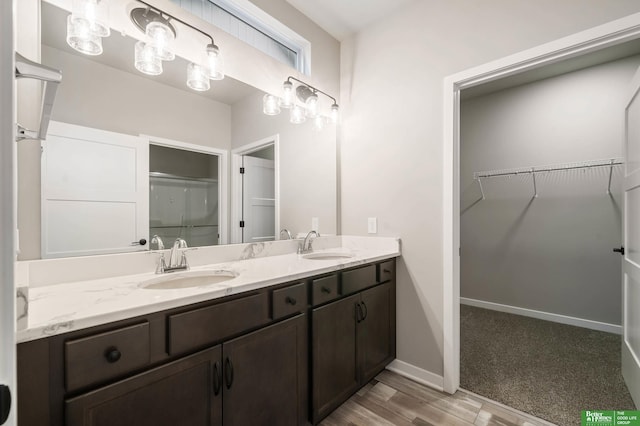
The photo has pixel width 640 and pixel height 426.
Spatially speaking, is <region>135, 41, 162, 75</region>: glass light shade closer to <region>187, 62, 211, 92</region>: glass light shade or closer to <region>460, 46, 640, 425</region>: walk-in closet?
<region>187, 62, 211, 92</region>: glass light shade

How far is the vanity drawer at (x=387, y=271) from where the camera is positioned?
6.49 feet

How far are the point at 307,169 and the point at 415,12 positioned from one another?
4.54 feet

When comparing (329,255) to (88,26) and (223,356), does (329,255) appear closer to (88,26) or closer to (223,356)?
(223,356)

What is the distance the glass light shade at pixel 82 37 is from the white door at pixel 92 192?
0.33 meters

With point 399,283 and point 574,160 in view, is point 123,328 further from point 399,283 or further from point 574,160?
point 574,160

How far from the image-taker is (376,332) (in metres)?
1.93

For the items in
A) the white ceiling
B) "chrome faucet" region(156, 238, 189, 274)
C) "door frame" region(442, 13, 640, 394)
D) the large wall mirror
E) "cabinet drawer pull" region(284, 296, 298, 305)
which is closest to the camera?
the large wall mirror

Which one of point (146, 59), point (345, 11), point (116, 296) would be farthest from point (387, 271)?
point (345, 11)

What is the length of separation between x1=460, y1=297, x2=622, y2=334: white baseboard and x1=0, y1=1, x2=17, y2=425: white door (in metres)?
4.01

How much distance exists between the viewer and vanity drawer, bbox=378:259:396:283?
1977 millimetres

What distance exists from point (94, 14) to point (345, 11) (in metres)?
1.68

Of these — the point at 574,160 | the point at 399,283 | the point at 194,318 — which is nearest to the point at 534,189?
the point at 574,160

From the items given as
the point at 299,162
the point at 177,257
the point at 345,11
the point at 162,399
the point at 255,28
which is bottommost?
the point at 162,399

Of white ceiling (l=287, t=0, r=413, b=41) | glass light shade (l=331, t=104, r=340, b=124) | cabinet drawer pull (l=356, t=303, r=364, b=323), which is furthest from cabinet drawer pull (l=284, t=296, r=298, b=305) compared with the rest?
white ceiling (l=287, t=0, r=413, b=41)
